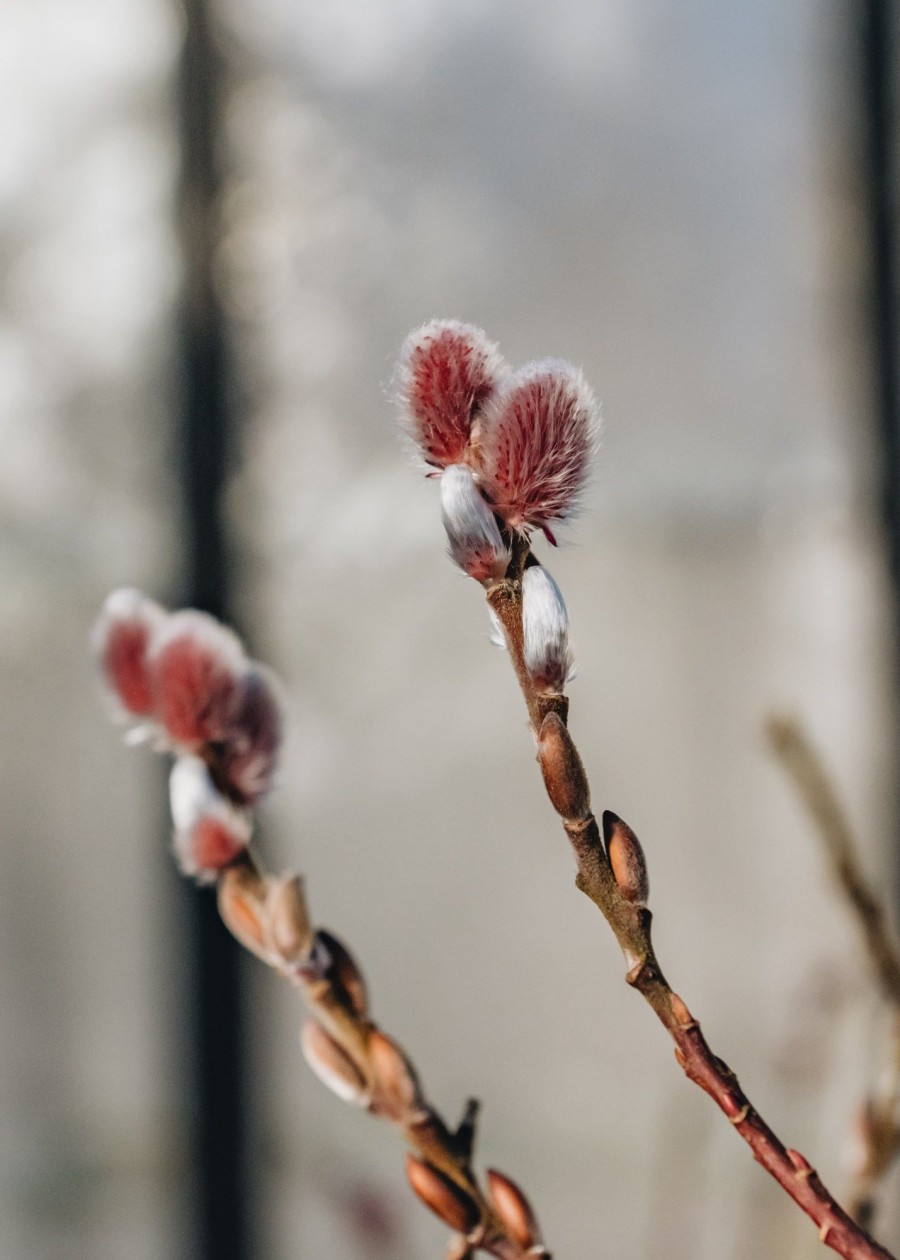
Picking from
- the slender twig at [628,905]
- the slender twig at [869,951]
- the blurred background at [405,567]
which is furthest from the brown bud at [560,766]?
the blurred background at [405,567]

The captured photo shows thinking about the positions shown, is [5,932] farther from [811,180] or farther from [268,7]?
[811,180]

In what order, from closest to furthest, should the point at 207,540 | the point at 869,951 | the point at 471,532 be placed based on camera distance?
the point at 471,532
the point at 869,951
the point at 207,540

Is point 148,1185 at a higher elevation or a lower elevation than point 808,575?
lower

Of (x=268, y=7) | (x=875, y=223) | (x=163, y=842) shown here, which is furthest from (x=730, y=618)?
(x=268, y=7)

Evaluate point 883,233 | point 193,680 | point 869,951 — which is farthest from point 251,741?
point 883,233

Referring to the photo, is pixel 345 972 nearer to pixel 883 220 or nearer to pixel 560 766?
pixel 560 766

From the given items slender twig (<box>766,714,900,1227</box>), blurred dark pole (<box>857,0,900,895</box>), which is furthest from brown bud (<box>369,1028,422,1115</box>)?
blurred dark pole (<box>857,0,900,895</box>)

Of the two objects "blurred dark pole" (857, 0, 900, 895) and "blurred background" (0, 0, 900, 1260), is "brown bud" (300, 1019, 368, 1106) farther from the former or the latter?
"blurred dark pole" (857, 0, 900, 895)
